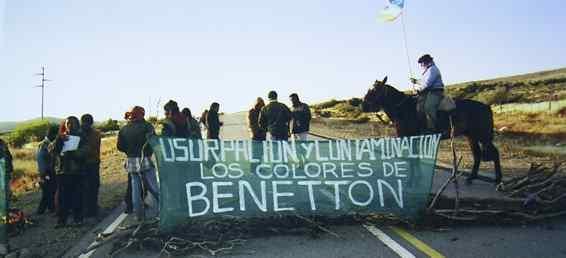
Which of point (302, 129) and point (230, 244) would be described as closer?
point (230, 244)

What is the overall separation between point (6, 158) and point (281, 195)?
5556 mm


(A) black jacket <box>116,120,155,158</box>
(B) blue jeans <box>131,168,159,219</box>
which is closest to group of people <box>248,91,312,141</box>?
(B) blue jeans <box>131,168,159,219</box>

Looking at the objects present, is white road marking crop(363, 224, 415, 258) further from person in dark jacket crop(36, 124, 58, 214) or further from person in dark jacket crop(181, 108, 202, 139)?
person in dark jacket crop(181, 108, 202, 139)

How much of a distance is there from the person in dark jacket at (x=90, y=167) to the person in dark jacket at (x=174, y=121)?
4.50ft

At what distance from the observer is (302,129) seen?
551 inches

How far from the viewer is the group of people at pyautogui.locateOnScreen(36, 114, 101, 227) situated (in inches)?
372

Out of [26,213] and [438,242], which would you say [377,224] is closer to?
[438,242]

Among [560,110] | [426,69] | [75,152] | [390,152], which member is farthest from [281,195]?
[560,110]

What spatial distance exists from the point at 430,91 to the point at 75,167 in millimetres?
7336

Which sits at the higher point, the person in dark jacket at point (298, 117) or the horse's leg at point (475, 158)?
the person in dark jacket at point (298, 117)

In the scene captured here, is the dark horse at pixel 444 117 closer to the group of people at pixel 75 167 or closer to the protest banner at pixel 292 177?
the protest banner at pixel 292 177

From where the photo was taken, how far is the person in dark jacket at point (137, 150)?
9289 mm

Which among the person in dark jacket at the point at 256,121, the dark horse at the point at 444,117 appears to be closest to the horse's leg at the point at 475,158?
the dark horse at the point at 444,117

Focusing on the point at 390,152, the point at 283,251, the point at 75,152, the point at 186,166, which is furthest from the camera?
the point at 75,152
